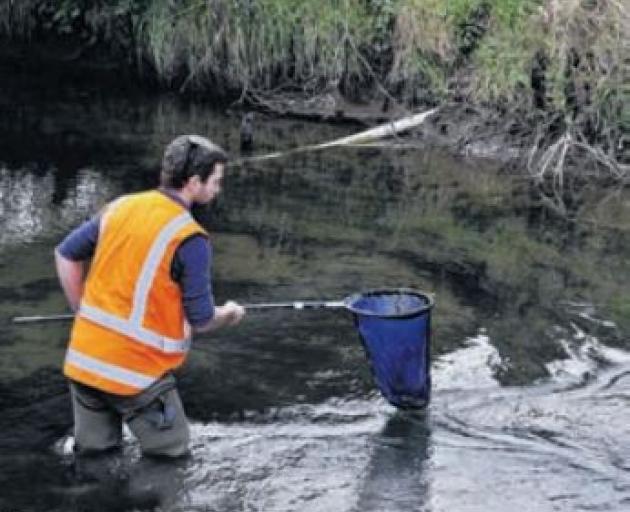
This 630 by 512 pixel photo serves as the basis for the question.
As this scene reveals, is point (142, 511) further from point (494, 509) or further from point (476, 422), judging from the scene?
point (476, 422)

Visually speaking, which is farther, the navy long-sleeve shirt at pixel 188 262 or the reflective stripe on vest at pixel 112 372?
the reflective stripe on vest at pixel 112 372

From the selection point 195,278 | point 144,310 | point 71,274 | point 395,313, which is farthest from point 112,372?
point 395,313

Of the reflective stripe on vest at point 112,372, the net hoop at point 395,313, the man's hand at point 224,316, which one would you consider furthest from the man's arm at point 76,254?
the net hoop at point 395,313

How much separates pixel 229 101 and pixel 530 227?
731 centimetres

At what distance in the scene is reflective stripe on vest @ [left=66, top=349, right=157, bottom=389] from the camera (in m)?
5.03

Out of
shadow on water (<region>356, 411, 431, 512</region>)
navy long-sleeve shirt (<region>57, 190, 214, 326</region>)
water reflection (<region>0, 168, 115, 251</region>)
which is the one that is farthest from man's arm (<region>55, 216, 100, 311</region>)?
water reflection (<region>0, 168, 115, 251</region>)

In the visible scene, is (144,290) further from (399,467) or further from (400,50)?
(400,50)

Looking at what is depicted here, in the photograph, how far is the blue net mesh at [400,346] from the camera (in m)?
5.89

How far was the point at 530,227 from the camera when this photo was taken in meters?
10.5

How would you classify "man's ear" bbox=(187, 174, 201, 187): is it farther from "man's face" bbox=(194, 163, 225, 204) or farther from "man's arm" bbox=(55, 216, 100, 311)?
"man's arm" bbox=(55, 216, 100, 311)

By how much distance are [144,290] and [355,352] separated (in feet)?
8.33

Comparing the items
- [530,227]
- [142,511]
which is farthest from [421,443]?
[530,227]

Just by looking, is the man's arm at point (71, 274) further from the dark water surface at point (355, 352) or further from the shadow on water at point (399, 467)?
the shadow on water at point (399, 467)

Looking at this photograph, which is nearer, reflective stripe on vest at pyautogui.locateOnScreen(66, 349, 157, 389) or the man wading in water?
the man wading in water
